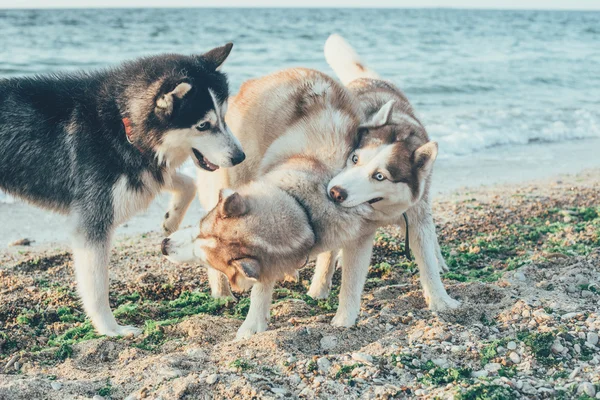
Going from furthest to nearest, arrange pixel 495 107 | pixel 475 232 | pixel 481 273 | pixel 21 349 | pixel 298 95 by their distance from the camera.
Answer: pixel 495 107 → pixel 475 232 → pixel 481 273 → pixel 298 95 → pixel 21 349

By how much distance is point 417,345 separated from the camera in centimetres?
424

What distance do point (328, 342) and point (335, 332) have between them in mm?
184

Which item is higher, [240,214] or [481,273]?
[240,214]

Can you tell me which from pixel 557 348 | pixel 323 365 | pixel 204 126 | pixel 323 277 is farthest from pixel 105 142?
pixel 557 348

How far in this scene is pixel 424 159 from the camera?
187 inches

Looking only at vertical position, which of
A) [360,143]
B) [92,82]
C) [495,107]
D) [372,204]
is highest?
[92,82]

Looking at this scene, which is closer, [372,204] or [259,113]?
[372,204]

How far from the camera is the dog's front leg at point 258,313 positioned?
187 inches

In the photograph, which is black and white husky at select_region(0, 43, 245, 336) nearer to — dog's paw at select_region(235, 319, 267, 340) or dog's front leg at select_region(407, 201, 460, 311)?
dog's paw at select_region(235, 319, 267, 340)

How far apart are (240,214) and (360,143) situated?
1.25 metres

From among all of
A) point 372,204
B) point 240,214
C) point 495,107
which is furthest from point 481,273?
point 495,107

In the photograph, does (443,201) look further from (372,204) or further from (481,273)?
(372,204)

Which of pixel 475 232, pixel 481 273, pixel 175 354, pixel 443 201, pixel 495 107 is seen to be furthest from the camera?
pixel 495 107

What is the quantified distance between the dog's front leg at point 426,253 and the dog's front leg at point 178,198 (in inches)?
73.7
